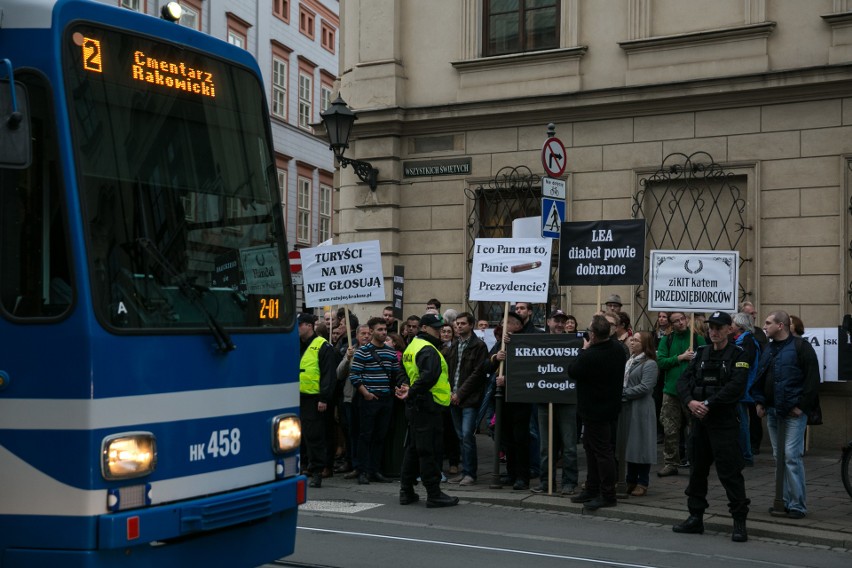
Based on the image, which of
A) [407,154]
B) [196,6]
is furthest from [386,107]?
[196,6]

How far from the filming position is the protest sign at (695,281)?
11742mm

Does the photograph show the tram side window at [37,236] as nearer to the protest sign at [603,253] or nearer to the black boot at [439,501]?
the black boot at [439,501]

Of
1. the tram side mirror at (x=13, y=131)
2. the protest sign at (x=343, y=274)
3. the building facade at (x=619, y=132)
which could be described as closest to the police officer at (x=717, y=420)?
the protest sign at (x=343, y=274)

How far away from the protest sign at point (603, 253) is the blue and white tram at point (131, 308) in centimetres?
647

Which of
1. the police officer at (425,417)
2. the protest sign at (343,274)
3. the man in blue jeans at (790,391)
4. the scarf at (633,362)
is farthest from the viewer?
the protest sign at (343,274)

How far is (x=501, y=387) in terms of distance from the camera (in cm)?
1214

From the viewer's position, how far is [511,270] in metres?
12.6

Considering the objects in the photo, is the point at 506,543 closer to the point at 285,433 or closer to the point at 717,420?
the point at 717,420

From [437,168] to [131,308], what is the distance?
13.4 metres

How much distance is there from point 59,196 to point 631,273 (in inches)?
310

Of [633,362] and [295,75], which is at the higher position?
[295,75]

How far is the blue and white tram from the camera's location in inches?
212

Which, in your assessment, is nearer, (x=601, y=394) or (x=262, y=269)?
(x=262, y=269)

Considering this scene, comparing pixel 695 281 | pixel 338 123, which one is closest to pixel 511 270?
pixel 695 281
